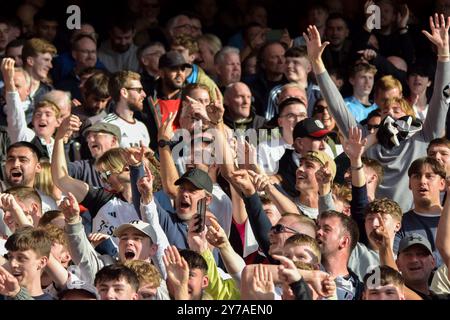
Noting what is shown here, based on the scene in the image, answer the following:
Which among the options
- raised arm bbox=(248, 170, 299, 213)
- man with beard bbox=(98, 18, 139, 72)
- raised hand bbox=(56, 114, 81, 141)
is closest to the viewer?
raised arm bbox=(248, 170, 299, 213)

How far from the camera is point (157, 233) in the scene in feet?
41.9

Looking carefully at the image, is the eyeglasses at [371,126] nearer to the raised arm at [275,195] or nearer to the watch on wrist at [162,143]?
the raised arm at [275,195]

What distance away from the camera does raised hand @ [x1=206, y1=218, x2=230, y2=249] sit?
12070 mm

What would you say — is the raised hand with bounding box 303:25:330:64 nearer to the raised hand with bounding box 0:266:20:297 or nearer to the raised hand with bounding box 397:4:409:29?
the raised hand with bounding box 397:4:409:29

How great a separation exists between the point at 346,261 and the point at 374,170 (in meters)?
1.89

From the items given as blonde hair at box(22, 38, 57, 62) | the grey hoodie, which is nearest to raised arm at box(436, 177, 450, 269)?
the grey hoodie

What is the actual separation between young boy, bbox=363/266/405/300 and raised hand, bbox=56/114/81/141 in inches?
134

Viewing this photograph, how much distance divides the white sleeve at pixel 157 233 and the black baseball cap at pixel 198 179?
0.48 metres

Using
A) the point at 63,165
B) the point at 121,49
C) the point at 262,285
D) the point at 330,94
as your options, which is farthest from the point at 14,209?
the point at 121,49

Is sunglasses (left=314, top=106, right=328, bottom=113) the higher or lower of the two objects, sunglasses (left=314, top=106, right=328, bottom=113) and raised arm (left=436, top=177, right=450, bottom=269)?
the higher

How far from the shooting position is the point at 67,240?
1254 cm

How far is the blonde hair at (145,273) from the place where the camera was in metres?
11.6

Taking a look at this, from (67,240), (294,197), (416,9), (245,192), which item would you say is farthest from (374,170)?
(416,9)
